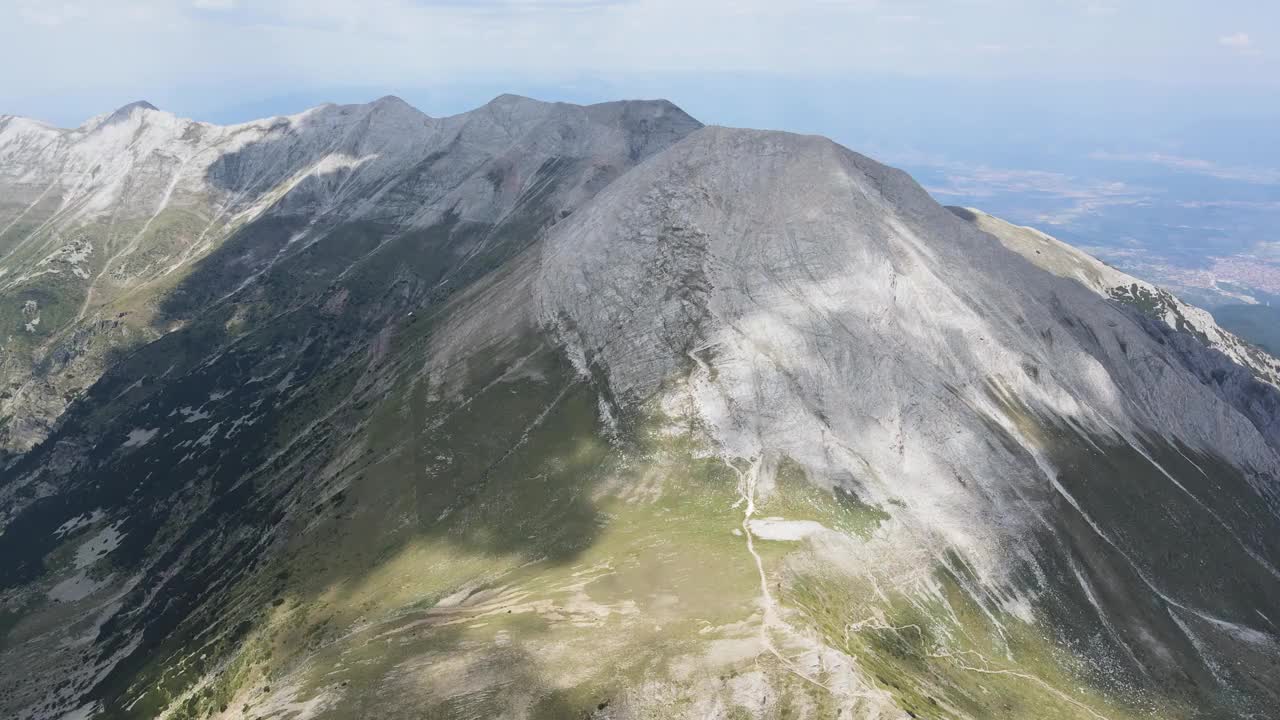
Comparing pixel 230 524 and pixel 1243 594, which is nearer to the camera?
pixel 1243 594

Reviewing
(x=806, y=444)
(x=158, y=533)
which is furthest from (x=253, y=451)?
(x=806, y=444)

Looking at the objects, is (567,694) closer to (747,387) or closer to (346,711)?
(346,711)

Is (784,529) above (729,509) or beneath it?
beneath

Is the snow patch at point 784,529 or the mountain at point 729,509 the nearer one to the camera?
the mountain at point 729,509

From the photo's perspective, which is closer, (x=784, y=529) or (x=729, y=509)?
(x=784, y=529)

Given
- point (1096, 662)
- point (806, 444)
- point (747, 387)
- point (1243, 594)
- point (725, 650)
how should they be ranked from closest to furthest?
1. point (725, 650)
2. point (1096, 662)
3. point (1243, 594)
4. point (806, 444)
5. point (747, 387)

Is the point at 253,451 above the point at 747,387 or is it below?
below

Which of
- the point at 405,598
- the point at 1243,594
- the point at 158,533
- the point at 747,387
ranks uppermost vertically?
the point at 747,387

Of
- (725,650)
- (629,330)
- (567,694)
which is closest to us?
(567,694)
